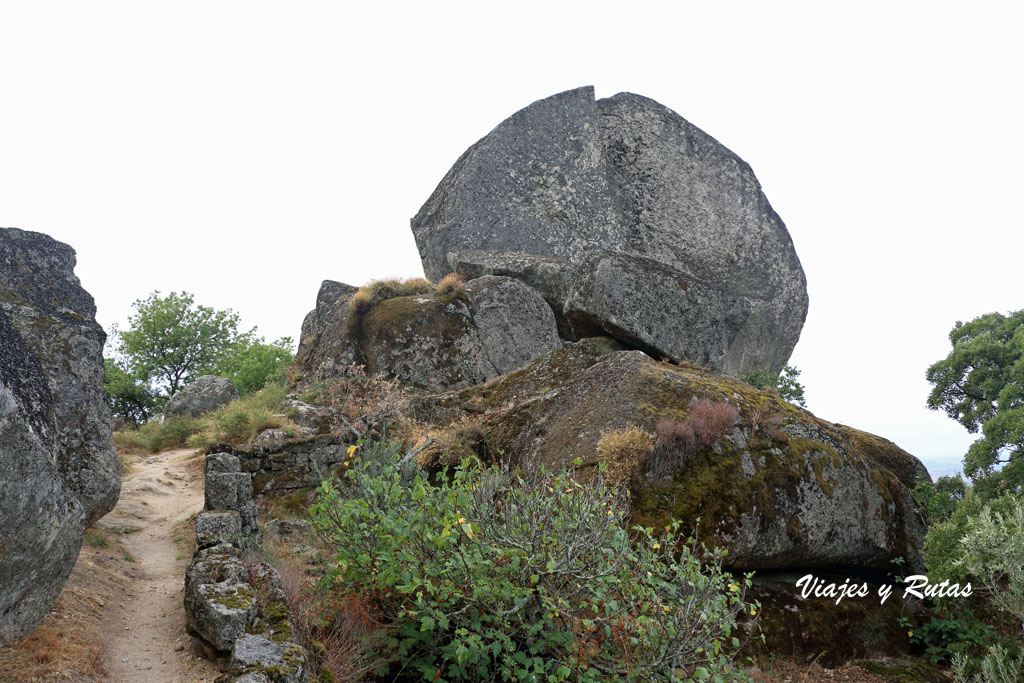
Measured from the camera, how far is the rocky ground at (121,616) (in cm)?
600

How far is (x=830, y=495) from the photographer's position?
11.0 metres

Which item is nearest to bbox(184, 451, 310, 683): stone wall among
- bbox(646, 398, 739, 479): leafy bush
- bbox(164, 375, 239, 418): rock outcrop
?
bbox(646, 398, 739, 479): leafy bush

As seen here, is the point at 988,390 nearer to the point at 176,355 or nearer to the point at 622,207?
the point at 622,207

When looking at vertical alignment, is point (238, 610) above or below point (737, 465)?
below

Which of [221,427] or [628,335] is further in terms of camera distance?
[221,427]

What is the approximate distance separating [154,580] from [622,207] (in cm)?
2636

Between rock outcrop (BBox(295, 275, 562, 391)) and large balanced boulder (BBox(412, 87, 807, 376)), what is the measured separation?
2.51 metres

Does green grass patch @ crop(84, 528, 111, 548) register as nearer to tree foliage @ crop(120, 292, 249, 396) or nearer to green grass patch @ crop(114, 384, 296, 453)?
green grass patch @ crop(114, 384, 296, 453)

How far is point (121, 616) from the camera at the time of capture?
26.2ft

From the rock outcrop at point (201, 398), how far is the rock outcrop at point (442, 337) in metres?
7.65

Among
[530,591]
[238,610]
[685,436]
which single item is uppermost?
[685,436]

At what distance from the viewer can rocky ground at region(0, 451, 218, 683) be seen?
19.7ft

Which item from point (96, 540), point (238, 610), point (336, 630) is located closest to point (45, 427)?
point (238, 610)

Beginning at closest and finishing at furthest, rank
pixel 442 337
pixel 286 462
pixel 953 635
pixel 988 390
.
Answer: pixel 953 635, pixel 286 462, pixel 988 390, pixel 442 337
